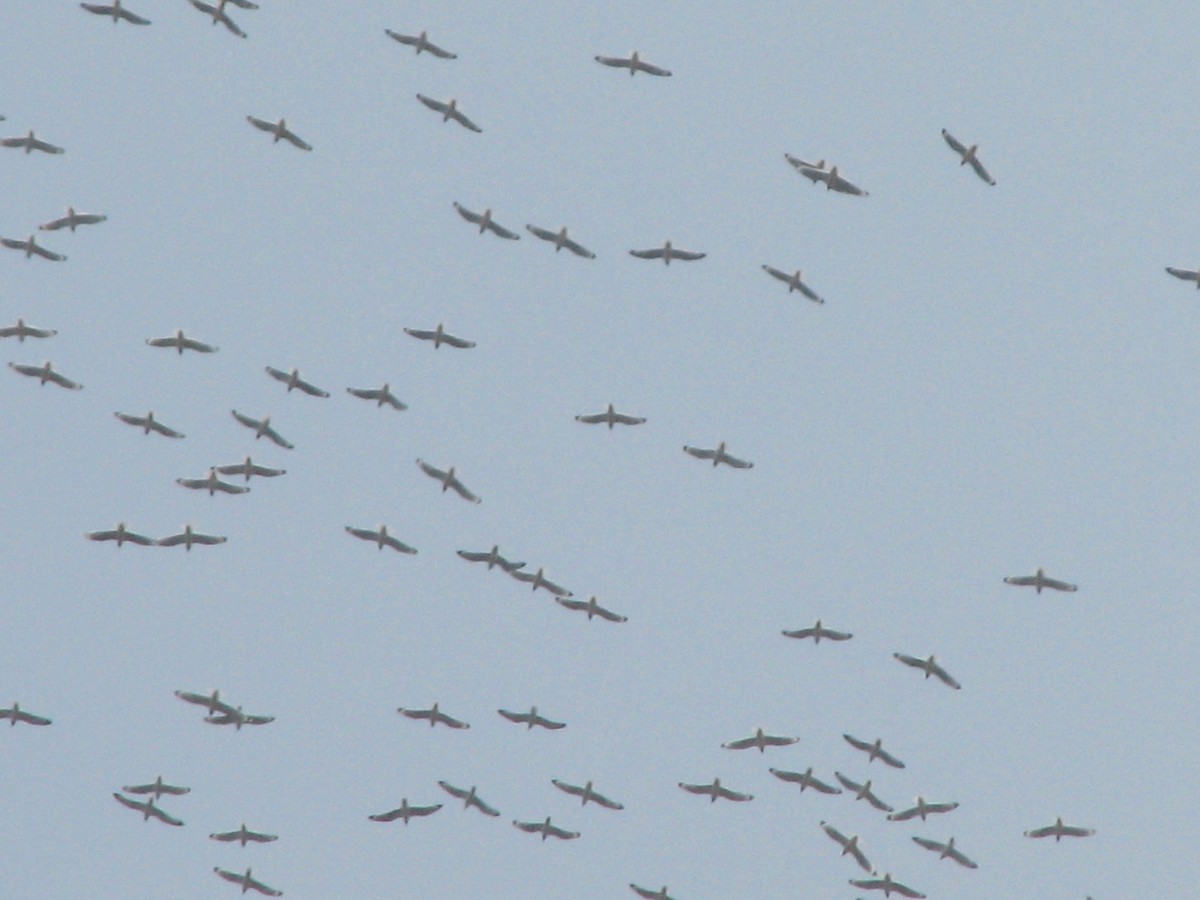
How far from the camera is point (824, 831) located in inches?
4500

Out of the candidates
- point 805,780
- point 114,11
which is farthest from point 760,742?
point 114,11

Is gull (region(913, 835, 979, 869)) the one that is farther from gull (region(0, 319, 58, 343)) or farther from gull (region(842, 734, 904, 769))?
gull (region(0, 319, 58, 343))

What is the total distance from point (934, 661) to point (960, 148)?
25321 millimetres

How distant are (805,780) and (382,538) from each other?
78.1ft

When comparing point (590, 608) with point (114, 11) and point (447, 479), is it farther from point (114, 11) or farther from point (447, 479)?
point (114, 11)

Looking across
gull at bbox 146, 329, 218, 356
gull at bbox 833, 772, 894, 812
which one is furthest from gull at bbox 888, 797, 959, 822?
gull at bbox 146, 329, 218, 356

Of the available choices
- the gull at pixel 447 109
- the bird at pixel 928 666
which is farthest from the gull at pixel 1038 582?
the gull at pixel 447 109

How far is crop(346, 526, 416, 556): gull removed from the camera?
116m

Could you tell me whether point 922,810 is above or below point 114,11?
below

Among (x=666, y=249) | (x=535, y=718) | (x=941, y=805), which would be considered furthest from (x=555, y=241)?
(x=941, y=805)

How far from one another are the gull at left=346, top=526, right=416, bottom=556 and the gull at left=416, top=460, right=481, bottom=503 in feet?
11.2

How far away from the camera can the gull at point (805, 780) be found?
116938mm

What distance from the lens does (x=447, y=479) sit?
381ft

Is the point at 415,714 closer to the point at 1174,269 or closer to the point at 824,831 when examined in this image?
the point at 824,831
